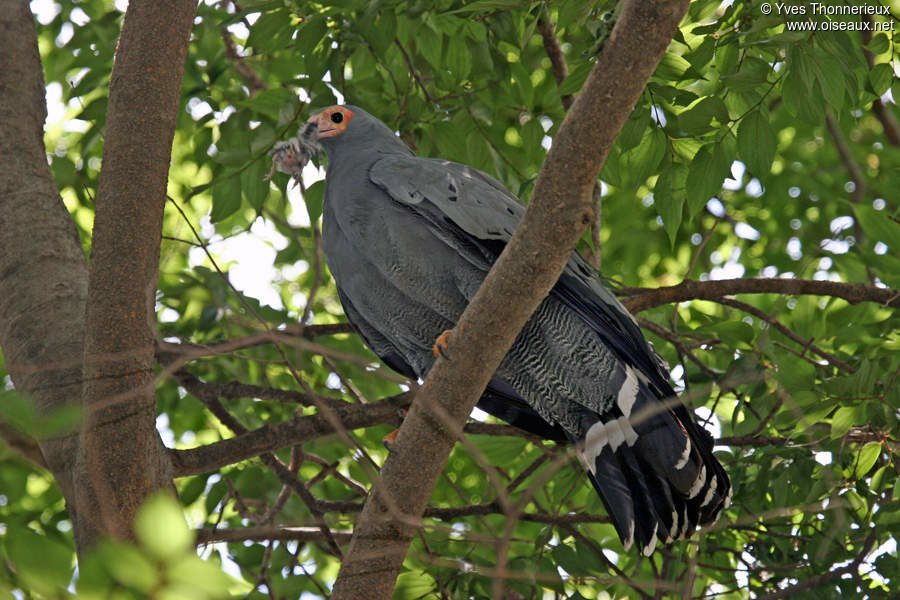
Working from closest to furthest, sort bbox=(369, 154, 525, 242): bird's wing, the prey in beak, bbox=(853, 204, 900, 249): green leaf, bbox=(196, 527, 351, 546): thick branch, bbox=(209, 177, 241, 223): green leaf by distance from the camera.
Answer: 1. bbox=(196, 527, 351, 546): thick branch
2. bbox=(369, 154, 525, 242): bird's wing
3. bbox=(853, 204, 900, 249): green leaf
4. bbox=(209, 177, 241, 223): green leaf
5. the prey in beak

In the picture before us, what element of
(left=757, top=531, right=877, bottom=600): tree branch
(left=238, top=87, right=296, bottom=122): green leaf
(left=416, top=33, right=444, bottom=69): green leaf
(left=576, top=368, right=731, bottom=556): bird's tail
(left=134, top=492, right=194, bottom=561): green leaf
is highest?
(left=416, top=33, right=444, bottom=69): green leaf

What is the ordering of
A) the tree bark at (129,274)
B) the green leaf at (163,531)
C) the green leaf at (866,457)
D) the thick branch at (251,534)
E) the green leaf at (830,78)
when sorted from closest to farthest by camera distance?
1. the green leaf at (163,531)
2. the tree bark at (129,274)
3. the thick branch at (251,534)
4. the green leaf at (830,78)
5. the green leaf at (866,457)

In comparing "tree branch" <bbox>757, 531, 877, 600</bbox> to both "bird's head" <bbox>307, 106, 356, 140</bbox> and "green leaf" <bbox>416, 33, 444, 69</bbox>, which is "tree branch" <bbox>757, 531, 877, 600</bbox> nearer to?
"green leaf" <bbox>416, 33, 444, 69</bbox>

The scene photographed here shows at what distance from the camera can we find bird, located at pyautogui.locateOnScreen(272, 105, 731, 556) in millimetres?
2965

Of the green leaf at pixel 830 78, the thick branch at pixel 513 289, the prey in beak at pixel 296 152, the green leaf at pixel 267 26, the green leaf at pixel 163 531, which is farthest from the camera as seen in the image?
the prey in beak at pixel 296 152

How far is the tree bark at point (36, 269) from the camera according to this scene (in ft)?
8.33

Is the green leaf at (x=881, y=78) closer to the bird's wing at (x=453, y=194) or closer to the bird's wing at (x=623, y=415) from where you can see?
the bird's wing at (x=623, y=415)

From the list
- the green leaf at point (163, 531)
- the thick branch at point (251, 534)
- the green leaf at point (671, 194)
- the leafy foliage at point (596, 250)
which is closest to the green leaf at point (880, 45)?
the leafy foliage at point (596, 250)

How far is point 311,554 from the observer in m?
4.41

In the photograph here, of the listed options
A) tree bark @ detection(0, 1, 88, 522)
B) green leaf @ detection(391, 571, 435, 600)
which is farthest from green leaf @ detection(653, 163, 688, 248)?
tree bark @ detection(0, 1, 88, 522)

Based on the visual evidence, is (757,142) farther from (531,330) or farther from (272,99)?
(272,99)

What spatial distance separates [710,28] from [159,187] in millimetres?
1881

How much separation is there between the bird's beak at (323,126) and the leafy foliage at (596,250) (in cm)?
8

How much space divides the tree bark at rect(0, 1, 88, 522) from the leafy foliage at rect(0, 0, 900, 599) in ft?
1.09
